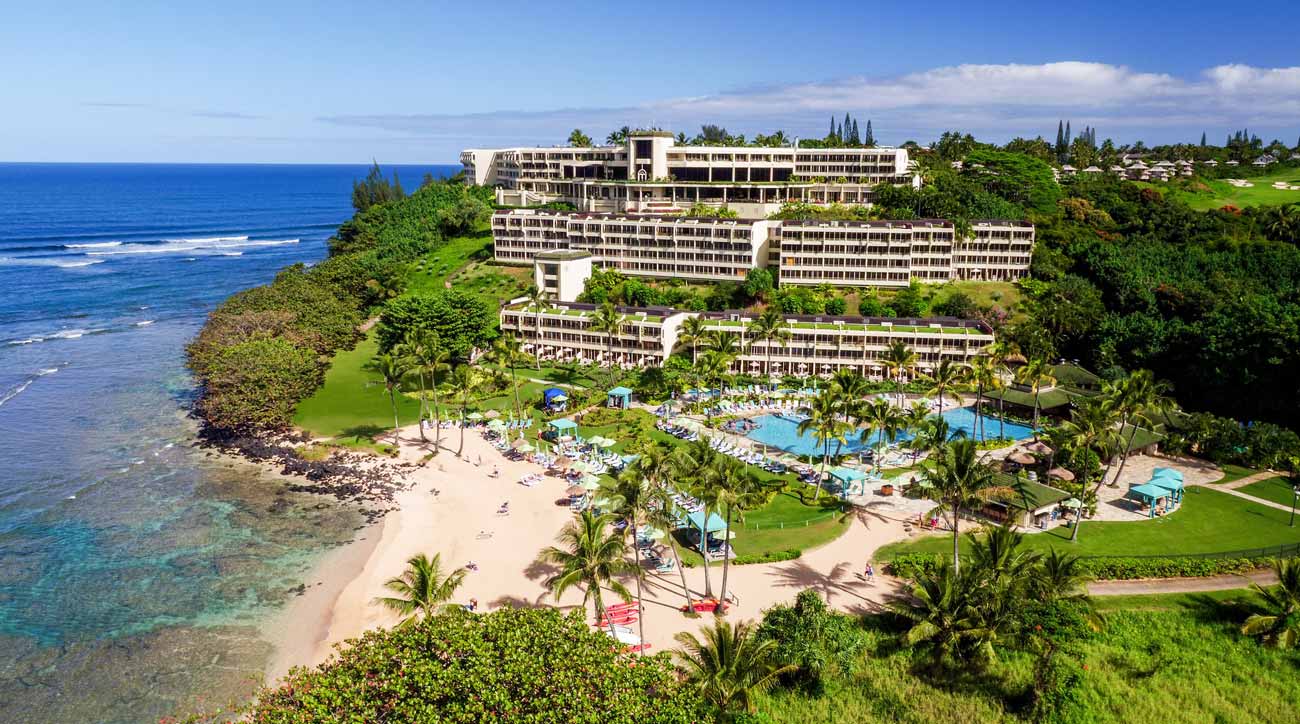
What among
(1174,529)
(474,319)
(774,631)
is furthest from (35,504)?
(1174,529)

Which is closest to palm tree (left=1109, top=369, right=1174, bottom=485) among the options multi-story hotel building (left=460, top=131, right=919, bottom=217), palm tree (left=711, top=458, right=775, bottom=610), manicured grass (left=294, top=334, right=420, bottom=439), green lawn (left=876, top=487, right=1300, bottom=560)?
green lawn (left=876, top=487, right=1300, bottom=560)

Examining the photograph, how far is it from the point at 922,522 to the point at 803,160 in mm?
94141

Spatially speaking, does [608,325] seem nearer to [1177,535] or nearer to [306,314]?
[306,314]

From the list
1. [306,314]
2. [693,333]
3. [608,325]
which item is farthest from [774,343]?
[306,314]

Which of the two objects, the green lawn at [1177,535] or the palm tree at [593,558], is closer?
the palm tree at [593,558]

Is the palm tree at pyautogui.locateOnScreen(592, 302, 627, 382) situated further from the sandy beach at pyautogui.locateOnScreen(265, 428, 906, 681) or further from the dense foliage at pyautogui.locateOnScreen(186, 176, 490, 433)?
the dense foliage at pyautogui.locateOnScreen(186, 176, 490, 433)

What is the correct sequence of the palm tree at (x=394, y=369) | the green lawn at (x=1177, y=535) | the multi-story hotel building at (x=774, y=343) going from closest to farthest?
1. the green lawn at (x=1177, y=535)
2. the palm tree at (x=394, y=369)
3. the multi-story hotel building at (x=774, y=343)

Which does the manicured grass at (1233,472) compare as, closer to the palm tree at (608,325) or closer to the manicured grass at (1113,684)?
the manicured grass at (1113,684)

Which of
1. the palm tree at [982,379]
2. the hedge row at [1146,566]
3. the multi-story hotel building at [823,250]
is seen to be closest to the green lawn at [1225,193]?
the multi-story hotel building at [823,250]

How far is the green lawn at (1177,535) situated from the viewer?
5391 centimetres

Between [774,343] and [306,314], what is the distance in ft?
217

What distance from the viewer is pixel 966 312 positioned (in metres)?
100

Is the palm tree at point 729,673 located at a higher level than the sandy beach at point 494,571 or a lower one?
higher

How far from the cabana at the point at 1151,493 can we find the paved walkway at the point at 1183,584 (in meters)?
8.16
